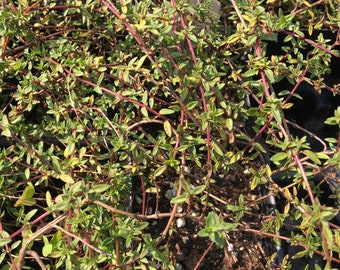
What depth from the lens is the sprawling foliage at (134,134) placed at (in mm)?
975

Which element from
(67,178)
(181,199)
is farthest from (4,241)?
(181,199)

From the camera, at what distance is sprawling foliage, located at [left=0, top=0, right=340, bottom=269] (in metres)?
0.98

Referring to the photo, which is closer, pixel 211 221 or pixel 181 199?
pixel 211 221

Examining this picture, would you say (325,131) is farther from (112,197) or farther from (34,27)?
(34,27)

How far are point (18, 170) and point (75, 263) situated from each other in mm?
385

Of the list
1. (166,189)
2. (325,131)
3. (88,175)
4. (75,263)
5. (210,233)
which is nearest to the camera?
(210,233)

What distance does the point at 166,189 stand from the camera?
147 cm

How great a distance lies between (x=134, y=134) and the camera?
3.94 ft

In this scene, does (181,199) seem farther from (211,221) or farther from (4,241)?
(4,241)

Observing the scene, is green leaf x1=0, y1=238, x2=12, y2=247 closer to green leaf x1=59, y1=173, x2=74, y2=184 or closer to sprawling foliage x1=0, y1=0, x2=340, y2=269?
sprawling foliage x1=0, y1=0, x2=340, y2=269

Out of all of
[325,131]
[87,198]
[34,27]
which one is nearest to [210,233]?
[87,198]

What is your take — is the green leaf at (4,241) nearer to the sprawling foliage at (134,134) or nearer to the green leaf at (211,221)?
the sprawling foliage at (134,134)

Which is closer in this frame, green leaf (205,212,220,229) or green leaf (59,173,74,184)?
green leaf (205,212,220,229)

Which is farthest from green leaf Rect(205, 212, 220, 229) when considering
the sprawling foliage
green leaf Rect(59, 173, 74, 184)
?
green leaf Rect(59, 173, 74, 184)
